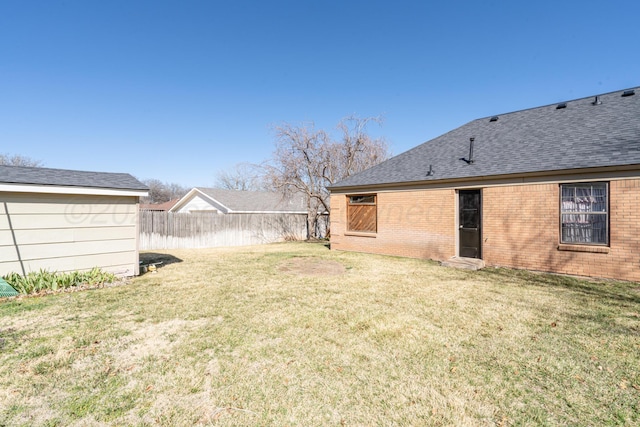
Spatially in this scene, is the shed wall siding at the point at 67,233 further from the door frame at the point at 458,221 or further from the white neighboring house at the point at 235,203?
the white neighboring house at the point at 235,203

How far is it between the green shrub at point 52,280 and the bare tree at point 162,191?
51875 mm


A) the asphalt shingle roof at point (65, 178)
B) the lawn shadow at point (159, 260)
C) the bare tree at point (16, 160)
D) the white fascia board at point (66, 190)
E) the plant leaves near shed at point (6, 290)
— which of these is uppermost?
the bare tree at point (16, 160)

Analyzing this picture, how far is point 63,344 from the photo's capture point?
3631 millimetres


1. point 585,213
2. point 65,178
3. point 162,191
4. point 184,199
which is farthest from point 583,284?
point 162,191

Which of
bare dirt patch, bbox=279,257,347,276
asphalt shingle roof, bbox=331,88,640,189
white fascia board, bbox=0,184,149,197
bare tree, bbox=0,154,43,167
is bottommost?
bare dirt patch, bbox=279,257,347,276

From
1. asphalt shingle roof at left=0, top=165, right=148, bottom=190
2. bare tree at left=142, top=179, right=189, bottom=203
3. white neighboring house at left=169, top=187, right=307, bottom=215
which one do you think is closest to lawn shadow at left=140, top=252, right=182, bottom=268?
asphalt shingle roof at left=0, top=165, right=148, bottom=190

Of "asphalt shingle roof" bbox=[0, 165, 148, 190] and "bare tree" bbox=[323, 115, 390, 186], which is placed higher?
"bare tree" bbox=[323, 115, 390, 186]

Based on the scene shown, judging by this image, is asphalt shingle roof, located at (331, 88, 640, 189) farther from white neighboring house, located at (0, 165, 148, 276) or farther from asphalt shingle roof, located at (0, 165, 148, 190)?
white neighboring house, located at (0, 165, 148, 276)

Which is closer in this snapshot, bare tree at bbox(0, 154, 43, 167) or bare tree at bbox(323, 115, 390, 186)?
bare tree at bbox(323, 115, 390, 186)

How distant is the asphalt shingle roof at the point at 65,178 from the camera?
6481mm

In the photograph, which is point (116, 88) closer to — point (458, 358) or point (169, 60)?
point (169, 60)

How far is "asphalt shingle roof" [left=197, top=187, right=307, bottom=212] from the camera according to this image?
844 inches

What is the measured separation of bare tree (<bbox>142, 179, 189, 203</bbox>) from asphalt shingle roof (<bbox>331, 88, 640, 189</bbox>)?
5187 cm

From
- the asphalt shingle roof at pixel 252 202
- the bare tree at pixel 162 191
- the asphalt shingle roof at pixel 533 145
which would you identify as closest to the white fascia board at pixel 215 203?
the asphalt shingle roof at pixel 252 202
